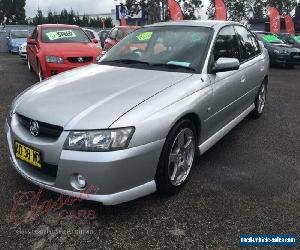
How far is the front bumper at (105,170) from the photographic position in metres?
2.56

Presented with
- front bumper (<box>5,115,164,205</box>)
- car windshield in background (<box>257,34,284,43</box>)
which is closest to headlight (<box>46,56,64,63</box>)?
front bumper (<box>5,115,164,205</box>)

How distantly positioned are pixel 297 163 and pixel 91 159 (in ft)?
8.57

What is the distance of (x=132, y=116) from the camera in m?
2.71

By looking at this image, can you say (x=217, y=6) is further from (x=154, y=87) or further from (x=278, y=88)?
(x=154, y=87)

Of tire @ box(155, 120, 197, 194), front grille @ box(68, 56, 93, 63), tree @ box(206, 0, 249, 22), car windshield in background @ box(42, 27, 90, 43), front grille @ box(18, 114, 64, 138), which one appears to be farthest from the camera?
tree @ box(206, 0, 249, 22)

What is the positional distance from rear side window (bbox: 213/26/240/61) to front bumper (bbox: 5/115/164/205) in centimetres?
166

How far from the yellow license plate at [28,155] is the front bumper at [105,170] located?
0.19 feet

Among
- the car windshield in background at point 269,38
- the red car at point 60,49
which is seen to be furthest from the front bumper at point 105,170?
the car windshield in background at point 269,38

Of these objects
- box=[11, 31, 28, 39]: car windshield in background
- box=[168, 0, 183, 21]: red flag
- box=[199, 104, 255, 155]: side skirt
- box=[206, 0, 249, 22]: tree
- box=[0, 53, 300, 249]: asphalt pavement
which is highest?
box=[206, 0, 249, 22]: tree

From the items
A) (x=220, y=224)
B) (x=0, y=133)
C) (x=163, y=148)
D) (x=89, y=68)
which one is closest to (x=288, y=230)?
(x=220, y=224)

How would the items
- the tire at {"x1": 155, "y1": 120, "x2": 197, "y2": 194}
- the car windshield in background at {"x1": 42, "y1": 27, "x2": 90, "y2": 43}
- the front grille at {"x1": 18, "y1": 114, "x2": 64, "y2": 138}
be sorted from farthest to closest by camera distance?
the car windshield in background at {"x1": 42, "y1": 27, "x2": 90, "y2": 43} → the tire at {"x1": 155, "y1": 120, "x2": 197, "y2": 194} → the front grille at {"x1": 18, "y1": 114, "x2": 64, "y2": 138}

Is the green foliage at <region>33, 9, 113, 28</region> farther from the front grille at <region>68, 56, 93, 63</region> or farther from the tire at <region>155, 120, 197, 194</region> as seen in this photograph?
the tire at <region>155, 120, 197, 194</region>

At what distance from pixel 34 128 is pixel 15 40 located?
2060 centimetres

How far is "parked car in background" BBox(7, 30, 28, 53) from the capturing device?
68.2 ft
